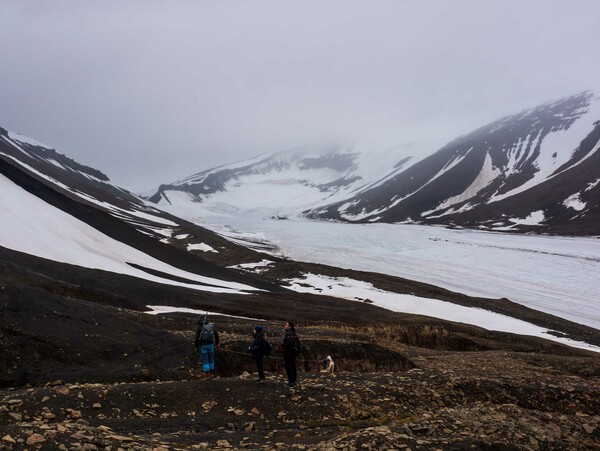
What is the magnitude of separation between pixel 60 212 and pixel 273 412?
4834 centimetres

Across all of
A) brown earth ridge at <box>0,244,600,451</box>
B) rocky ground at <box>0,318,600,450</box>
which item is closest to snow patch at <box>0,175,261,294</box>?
brown earth ridge at <box>0,244,600,451</box>

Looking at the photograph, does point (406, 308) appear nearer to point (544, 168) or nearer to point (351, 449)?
point (351, 449)

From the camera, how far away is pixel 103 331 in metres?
18.5

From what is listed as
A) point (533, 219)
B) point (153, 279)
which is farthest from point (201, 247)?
point (533, 219)

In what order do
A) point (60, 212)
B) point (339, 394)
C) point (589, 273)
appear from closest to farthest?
point (339, 394) → point (60, 212) → point (589, 273)

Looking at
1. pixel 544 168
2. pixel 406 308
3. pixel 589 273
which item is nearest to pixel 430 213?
pixel 544 168

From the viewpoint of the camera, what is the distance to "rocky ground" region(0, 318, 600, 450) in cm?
1016

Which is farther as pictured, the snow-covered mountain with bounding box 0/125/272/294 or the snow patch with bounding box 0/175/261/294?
the snow-covered mountain with bounding box 0/125/272/294

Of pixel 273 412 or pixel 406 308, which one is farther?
pixel 406 308

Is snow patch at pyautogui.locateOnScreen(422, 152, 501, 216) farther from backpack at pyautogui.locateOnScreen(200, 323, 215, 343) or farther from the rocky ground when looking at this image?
backpack at pyautogui.locateOnScreen(200, 323, 215, 343)

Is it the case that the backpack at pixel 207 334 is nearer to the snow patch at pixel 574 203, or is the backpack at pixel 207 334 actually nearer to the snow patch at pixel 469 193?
the snow patch at pixel 574 203

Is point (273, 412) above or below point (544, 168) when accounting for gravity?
below

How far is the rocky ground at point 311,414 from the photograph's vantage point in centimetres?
1016

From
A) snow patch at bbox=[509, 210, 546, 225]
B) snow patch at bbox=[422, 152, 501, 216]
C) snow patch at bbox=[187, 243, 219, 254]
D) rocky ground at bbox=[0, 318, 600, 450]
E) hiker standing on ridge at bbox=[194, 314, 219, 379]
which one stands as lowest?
rocky ground at bbox=[0, 318, 600, 450]
